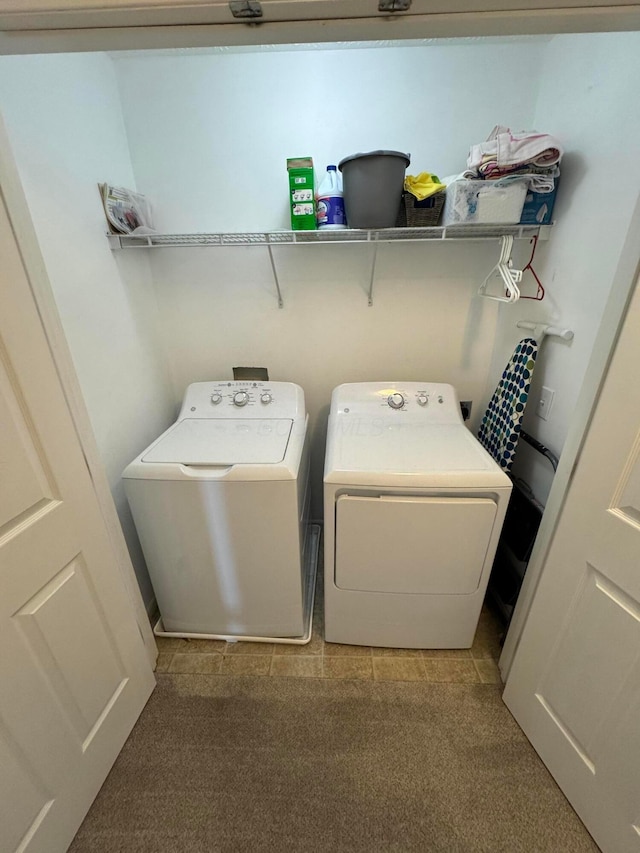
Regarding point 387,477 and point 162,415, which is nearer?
point 387,477

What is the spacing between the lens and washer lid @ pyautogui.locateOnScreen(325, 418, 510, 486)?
121 cm

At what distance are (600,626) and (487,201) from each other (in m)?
1.44

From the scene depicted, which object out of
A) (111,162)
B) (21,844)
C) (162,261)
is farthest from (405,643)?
(111,162)

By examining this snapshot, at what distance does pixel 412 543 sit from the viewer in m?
1.30

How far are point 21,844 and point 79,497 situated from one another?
2.85 ft

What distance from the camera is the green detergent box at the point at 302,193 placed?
1.34m

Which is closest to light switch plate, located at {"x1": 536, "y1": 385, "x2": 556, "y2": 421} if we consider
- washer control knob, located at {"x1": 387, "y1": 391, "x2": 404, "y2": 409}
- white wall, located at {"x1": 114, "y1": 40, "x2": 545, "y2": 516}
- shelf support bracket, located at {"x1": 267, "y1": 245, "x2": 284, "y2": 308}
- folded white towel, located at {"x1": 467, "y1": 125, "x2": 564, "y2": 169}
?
white wall, located at {"x1": 114, "y1": 40, "x2": 545, "y2": 516}

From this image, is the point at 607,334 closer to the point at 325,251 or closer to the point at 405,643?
the point at 325,251

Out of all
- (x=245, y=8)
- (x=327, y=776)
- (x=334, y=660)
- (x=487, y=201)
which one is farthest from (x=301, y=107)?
(x=327, y=776)

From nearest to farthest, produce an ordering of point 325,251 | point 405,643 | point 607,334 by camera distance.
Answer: point 607,334, point 405,643, point 325,251

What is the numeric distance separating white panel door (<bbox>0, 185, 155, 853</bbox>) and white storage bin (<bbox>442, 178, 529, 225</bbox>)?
4.58 ft

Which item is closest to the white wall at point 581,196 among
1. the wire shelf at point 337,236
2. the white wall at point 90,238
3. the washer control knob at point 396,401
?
the wire shelf at point 337,236

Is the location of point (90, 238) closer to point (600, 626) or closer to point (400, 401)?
point (400, 401)

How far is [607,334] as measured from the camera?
862 mm
